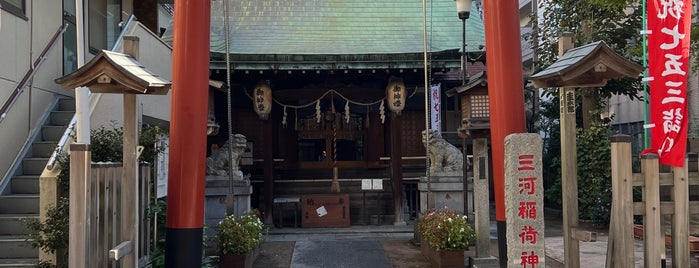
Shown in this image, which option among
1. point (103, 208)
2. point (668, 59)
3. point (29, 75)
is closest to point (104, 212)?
point (103, 208)

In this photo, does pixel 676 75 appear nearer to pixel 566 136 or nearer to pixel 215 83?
pixel 566 136

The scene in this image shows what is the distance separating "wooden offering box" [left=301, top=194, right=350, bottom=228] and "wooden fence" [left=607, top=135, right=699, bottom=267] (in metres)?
8.76

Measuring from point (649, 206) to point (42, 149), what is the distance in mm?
8061

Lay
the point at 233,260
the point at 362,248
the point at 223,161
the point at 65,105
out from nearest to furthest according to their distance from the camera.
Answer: the point at 233,260 < the point at 65,105 < the point at 362,248 < the point at 223,161

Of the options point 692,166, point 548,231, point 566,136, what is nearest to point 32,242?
point 566,136

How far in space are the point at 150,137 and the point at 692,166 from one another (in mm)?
6845

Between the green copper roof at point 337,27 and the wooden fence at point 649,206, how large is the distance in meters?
8.17

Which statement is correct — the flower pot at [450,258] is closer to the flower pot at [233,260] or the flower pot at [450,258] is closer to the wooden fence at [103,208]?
the flower pot at [233,260]

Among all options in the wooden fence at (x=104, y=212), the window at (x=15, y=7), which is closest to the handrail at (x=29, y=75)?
the window at (x=15, y=7)

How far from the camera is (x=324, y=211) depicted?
1426cm

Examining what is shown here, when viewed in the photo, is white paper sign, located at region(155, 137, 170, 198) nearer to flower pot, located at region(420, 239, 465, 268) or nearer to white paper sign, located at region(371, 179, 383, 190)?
flower pot, located at region(420, 239, 465, 268)

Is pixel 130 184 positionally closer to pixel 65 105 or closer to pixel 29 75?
pixel 29 75

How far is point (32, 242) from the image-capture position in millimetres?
5801

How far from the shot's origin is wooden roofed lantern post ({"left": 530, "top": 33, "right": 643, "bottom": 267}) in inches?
235
